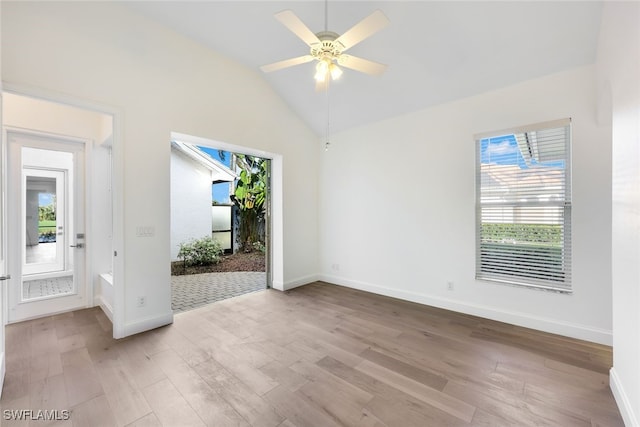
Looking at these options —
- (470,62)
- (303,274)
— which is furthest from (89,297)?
(470,62)

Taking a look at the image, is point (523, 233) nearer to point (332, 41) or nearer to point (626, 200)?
point (626, 200)

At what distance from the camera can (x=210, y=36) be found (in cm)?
341

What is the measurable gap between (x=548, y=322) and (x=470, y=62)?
320cm

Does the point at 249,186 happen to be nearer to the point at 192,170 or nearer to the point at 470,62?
the point at 192,170

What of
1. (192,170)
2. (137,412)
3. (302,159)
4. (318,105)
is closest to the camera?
(137,412)

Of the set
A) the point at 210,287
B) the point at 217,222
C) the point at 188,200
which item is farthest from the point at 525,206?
the point at 217,222

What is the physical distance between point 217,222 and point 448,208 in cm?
719

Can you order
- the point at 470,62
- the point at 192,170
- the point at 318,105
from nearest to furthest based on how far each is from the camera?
the point at 470,62 < the point at 318,105 < the point at 192,170

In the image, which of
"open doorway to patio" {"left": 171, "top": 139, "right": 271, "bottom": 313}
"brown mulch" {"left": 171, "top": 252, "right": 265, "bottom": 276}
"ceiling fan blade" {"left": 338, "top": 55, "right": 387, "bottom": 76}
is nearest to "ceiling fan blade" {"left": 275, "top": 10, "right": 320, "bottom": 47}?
"ceiling fan blade" {"left": 338, "top": 55, "right": 387, "bottom": 76}

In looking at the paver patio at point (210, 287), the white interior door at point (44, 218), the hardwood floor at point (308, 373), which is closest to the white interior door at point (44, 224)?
the white interior door at point (44, 218)

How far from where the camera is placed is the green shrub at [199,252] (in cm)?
671

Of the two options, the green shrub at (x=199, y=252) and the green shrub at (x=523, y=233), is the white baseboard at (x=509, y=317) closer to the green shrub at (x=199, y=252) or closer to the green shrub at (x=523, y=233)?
the green shrub at (x=523, y=233)

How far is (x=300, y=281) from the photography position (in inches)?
196

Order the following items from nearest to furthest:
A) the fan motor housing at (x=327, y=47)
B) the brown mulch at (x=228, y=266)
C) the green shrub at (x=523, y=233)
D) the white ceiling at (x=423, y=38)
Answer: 1. the fan motor housing at (x=327, y=47)
2. the white ceiling at (x=423, y=38)
3. the green shrub at (x=523, y=233)
4. the brown mulch at (x=228, y=266)
